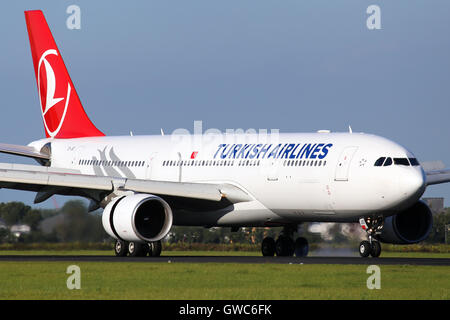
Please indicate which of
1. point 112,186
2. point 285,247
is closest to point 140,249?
point 112,186

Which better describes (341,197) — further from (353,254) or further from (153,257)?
(153,257)

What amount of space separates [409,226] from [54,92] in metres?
16.7

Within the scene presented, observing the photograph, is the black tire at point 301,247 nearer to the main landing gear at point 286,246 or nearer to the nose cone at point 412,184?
the main landing gear at point 286,246

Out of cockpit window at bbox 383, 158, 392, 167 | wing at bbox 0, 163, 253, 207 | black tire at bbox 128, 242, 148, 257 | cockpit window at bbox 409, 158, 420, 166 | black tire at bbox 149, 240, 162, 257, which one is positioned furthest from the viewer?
black tire at bbox 149, 240, 162, 257

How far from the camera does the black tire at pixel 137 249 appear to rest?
30188 mm

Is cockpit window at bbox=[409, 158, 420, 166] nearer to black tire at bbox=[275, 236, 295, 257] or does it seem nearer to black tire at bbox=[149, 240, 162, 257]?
black tire at bbox=[275, 236, 295, 257]

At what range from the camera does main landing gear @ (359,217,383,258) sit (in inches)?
1096

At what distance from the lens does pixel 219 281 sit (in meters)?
19.3

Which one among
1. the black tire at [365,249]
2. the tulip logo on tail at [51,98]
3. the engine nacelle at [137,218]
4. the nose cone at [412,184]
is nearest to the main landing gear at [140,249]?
the engine nacelle at [137,218]

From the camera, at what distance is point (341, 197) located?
91.7 ft

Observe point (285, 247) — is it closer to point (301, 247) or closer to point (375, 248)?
point (301, 247)

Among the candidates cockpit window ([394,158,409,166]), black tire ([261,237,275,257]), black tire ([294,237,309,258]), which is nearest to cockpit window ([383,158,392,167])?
cockpit window ([394,158,409,166])

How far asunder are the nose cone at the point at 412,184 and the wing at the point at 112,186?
5.71m

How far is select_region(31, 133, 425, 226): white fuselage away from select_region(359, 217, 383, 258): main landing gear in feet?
1.15
